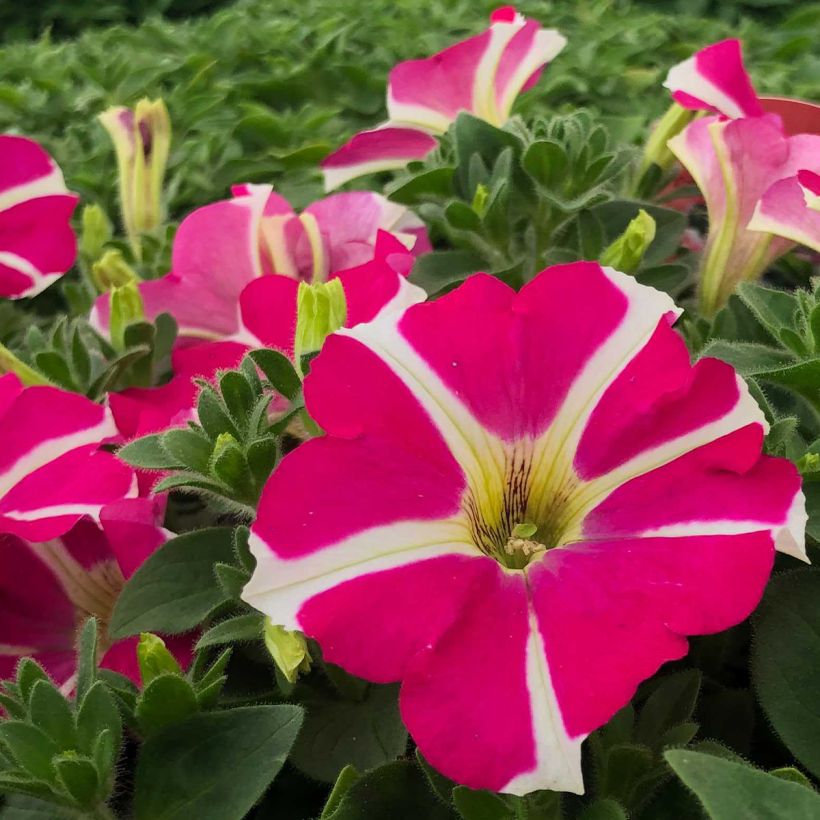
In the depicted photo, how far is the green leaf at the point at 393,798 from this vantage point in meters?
0.50

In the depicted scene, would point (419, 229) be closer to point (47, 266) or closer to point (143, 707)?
point (47, 266)

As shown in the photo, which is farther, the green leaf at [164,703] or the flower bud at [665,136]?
the flower bud at [665,136]

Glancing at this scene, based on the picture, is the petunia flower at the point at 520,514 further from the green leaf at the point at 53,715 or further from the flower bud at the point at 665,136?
the flower bud at the point at 665,136

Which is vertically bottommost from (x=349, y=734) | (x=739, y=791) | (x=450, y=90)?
(x=349, y=734)

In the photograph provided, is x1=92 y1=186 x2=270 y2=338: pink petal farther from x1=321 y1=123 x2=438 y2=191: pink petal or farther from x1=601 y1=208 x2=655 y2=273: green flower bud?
x1=601 y1=208 x2=655 y2=273: green flower bud

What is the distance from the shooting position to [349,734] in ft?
1.83

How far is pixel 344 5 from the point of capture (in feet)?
Answer: 6.87

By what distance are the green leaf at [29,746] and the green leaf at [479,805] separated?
0.21 meters

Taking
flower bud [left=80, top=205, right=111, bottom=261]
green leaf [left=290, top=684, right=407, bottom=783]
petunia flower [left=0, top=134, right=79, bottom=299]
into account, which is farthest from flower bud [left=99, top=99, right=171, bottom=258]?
green leaf [left=290, top=684, right=407, bottom=783]

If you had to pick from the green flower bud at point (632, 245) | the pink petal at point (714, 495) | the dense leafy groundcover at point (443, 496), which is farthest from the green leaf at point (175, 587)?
the green flower bud at point (632, 245)

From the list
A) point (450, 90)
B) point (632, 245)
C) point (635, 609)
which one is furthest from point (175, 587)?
point (450, 90)

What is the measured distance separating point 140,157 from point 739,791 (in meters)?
0.88

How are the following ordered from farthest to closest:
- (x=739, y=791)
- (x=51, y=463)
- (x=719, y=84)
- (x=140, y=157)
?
1. (x=140, y=157)
2. (x=719, y=84)
3. (x=51, y=463)
4. (x=739, y=791)

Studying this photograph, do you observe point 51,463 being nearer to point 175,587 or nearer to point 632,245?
point 175,587
